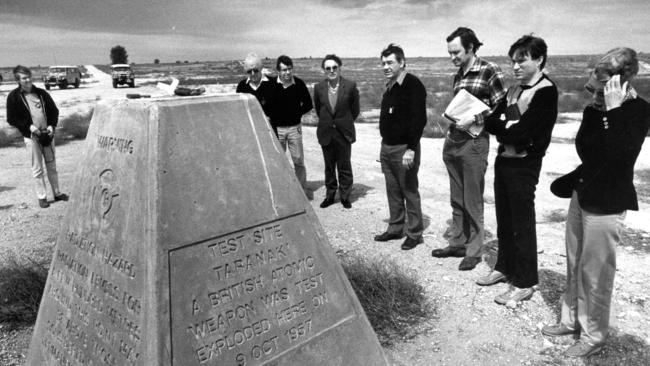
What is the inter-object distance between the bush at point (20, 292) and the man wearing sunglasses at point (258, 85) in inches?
129

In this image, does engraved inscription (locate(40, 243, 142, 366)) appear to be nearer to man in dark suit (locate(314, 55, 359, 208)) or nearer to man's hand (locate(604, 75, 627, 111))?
man's hand (locate(604, 75, 627, 111))

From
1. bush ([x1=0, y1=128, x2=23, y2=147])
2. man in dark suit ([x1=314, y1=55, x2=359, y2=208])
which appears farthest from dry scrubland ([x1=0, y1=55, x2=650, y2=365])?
bush ([x1=0, y1=128, x2=23, y2=147])

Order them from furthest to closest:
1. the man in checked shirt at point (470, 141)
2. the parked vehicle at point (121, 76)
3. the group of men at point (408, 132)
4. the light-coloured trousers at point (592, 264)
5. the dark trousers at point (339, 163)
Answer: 1. the parked vehicle at point (121, 76)
2. the dark trousers at point (339, 163)
3. the man in checked shirt at point (470, 141)
4. the group of men at point (408, 132)
5. the light-coloured trousers at point (592, 264)

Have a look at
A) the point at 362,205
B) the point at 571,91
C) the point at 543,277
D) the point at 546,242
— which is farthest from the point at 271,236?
the point at 571,91

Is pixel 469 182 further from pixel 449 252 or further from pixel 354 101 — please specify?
pixel 354 101

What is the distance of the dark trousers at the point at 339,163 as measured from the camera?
6445 millimetres

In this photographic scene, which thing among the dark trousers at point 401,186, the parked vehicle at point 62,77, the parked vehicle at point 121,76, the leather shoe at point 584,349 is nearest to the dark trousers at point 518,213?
the leather shoe at point 584,349

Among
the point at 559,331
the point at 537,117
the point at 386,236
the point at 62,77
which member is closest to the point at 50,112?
the point at 386,236

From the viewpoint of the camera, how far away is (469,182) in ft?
14.1

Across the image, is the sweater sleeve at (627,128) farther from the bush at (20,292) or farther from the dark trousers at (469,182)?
the bush at (20,292)

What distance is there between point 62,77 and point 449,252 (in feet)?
152

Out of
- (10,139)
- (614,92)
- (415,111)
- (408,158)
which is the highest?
(614,92)

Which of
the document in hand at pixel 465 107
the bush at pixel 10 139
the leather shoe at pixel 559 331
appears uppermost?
the document in hand at pixel 465 107

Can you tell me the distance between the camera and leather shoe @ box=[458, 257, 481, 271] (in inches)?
178
